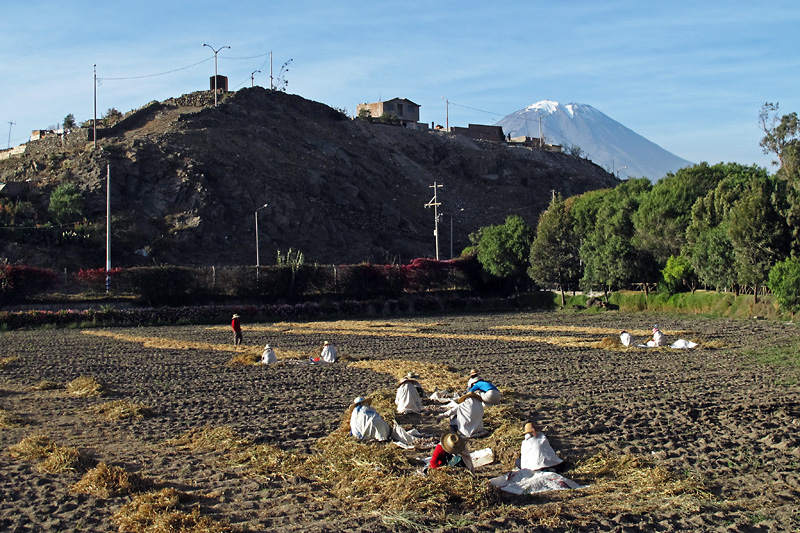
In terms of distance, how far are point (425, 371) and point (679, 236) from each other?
31901mm

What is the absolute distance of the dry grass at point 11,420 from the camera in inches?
580

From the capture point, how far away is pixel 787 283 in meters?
36.6

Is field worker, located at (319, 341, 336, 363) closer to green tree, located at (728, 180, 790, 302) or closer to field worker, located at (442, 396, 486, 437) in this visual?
field worker, located at (442, 396, 486, 437)

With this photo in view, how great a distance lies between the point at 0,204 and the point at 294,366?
57119 millimetres

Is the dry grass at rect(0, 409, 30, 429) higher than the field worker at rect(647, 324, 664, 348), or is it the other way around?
the field worker at rect(647, 324, 664, 348)

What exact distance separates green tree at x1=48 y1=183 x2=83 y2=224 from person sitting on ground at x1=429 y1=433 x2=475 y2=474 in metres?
66.8

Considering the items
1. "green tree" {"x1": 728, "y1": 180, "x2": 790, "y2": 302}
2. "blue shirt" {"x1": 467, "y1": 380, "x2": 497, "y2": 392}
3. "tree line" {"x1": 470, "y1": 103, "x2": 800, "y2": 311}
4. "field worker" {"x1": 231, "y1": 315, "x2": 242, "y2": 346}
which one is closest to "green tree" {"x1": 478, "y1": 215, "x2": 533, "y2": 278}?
"tree line" {"x1": 470, "y1": 103, "x2": 800, "y2": 311}

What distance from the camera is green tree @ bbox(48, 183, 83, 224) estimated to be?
69875 millimetres

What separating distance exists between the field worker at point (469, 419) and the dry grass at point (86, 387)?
9845mm

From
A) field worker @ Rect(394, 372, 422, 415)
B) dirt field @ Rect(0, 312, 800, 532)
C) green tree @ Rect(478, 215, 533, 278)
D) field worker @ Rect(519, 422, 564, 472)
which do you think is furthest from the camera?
green tree @ Rect(478, 215, 533, 278)

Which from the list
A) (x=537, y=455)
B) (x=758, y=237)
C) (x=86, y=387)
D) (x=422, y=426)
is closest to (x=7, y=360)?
(x=86, y=387)

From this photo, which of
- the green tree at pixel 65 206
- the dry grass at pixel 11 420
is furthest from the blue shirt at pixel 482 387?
the green tree at pixel 65 206

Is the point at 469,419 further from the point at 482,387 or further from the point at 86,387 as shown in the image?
the point at 86,387

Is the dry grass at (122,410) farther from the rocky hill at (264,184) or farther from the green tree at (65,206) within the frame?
the green tree at (65,206)
